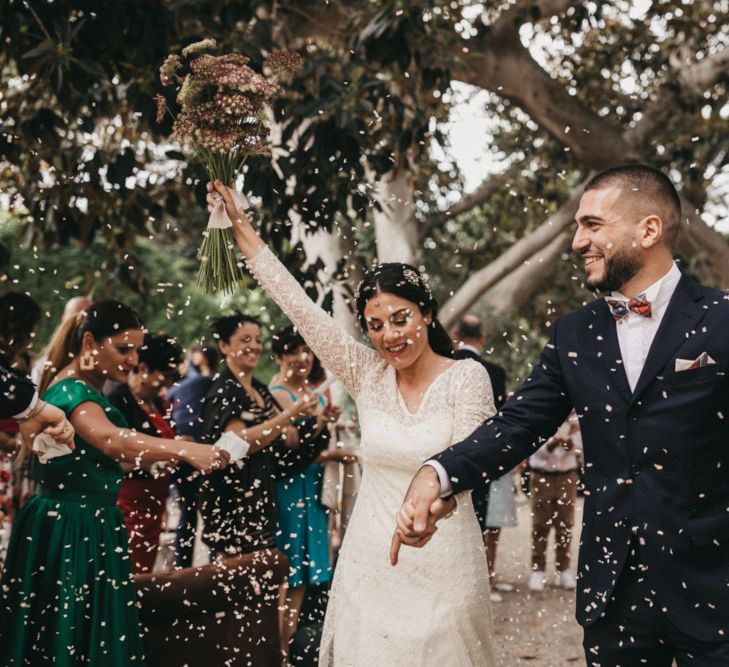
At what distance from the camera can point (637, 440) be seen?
8.04ft

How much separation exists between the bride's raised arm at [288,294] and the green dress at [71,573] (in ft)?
3.01

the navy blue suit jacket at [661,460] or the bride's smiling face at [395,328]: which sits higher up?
the bride's smiling face at [395,328]

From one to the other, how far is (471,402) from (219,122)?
4.16ft

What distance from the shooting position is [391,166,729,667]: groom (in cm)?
239

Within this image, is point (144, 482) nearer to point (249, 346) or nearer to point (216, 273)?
A: point (249, 346)

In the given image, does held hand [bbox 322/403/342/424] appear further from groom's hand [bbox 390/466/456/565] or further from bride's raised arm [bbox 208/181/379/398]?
groom's hand [bbox 390/466/456/565]

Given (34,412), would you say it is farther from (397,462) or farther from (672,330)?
(672,330)

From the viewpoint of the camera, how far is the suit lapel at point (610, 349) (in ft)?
8.23

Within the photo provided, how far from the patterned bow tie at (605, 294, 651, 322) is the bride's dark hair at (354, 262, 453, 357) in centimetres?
83

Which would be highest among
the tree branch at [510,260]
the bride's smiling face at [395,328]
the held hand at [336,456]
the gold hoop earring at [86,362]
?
the tree branch at [510,260]

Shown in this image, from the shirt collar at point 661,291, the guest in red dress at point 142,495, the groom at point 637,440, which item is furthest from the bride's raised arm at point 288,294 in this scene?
the guest in red dress at point 142,495

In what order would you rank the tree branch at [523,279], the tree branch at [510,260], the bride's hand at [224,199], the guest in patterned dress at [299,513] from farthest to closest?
1. the tree branch at [523,279]
2. the tree branch at [510,260]
3. the guest in patterned dress at [299,513]
4. the bride's hand at [224,199]

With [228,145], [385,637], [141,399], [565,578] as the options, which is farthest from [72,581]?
[565,578]

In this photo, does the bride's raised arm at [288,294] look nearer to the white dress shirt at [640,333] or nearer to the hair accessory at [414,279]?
the hair accessory at [414,279]
